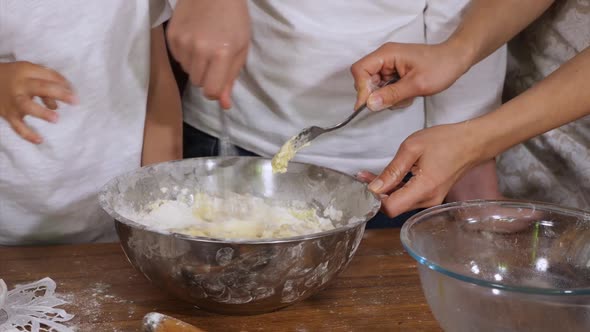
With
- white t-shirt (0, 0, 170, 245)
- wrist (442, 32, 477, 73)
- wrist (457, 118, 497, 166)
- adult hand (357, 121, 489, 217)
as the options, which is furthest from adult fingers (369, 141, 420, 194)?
white t-shirt (0, 0, 170, 245)

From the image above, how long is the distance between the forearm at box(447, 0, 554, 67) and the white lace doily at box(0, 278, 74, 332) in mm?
794

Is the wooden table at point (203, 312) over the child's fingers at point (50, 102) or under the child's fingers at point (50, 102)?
under

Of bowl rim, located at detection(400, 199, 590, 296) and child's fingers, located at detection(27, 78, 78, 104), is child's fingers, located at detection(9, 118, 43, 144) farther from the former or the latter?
bowl rim, located at detection(400, 199, 590, 296)

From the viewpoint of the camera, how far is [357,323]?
93 cm

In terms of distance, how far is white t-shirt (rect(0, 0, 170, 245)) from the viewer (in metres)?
1.24

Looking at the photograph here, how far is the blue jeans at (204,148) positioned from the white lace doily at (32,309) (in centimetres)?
54

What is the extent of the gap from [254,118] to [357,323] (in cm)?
60

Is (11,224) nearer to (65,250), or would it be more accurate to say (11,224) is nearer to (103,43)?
(65,250)

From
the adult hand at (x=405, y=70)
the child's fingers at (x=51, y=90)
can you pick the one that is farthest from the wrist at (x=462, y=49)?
the child's fingers at (x=51, y=90)

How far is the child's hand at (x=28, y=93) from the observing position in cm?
102

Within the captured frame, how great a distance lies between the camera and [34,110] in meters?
1.02

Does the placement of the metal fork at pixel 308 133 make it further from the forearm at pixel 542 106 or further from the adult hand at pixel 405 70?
the forearm at pixel 542 106

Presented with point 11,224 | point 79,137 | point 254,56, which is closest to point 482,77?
point 254,56

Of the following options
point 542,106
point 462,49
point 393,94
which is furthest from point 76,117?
point 542,106
